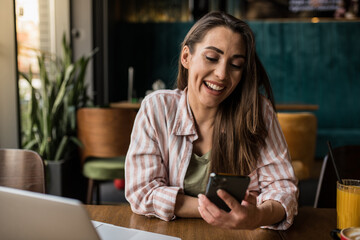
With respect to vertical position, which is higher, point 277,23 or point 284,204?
point 277,23

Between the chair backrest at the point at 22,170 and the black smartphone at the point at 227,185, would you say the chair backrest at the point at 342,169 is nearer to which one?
the black smartphone at the point at 227,185

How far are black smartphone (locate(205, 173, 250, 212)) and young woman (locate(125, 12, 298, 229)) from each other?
275 millimetres

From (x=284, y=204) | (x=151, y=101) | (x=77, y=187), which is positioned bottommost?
(x=77, y=187)

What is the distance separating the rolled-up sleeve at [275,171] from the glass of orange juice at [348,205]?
0.15 m

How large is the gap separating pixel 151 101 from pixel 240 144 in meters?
0.33

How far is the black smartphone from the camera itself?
752 mm

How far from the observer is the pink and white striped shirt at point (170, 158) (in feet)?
3.54

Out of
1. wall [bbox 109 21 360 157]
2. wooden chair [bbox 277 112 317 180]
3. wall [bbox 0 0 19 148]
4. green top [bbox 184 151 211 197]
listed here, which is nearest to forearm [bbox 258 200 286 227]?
green top [bbox 184 151 211 197]

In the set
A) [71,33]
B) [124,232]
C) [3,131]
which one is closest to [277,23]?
[71,33]

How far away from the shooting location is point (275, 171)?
1157 millimetres

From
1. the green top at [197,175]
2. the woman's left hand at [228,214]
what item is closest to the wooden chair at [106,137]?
the green top at [197,175]

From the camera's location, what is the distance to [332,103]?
5.23 m

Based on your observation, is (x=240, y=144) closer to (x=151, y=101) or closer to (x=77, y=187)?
(x=151, y=101)

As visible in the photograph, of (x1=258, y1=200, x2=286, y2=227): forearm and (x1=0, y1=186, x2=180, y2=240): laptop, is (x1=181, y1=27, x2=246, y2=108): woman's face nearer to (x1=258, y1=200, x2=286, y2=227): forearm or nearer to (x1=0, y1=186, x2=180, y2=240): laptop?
(x1=258, y1=200, x2=286, y2=227): forearm
